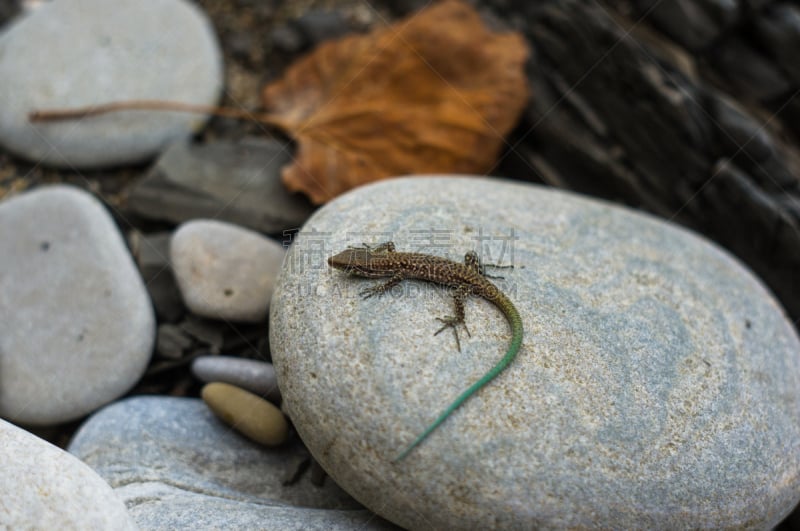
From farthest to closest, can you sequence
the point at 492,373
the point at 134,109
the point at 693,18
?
the point at 134,109 → the point at 693,18 → the point at 492,373

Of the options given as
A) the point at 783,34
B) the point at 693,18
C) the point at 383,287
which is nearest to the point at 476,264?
the point at 383,287

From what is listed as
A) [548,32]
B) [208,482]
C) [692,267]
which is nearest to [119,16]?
[548,32]

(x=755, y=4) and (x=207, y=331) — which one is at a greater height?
(x=755, y=4)

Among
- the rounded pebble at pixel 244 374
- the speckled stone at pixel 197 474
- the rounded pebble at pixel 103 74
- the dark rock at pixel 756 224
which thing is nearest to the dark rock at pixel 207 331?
the rounded pebble at pixel 244 374

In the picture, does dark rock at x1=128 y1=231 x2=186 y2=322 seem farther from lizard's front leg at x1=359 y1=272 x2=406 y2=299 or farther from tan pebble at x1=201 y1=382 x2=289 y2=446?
lizard's front leg at x1=359 y1=272 x2=406 y2=299

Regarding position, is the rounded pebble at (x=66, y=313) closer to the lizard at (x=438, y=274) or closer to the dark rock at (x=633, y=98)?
the lizard at (x=438, y=274)

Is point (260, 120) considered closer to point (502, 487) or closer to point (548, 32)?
point (548, 32)

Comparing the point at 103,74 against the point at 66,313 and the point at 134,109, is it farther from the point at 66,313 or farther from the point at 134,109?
the point at 66,313

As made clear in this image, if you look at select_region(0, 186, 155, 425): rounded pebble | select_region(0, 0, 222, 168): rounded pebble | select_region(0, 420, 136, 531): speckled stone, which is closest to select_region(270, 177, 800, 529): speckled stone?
select_region(0, 420, 136, 531): speckled stone
